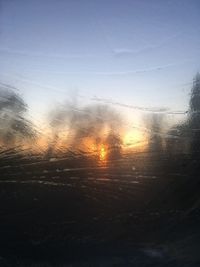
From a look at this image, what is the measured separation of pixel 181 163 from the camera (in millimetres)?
2260

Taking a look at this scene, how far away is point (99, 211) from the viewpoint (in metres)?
2.18

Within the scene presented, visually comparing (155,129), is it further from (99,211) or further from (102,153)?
(99,211)

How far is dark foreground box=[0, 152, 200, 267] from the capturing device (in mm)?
2066

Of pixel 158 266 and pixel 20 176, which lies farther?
pixel 158 266

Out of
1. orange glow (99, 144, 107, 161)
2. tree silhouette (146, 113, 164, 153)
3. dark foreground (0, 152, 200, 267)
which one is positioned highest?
tree silhouette (146, 113, 164, 153)

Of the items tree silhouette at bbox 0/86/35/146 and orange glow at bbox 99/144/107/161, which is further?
orange glow at bbox 99/144/107/161

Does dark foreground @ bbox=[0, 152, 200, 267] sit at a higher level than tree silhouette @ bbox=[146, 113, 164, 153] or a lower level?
lower

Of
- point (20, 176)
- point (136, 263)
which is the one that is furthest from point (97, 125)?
point (136, 263)

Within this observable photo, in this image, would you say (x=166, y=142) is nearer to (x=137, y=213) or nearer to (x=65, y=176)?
(x=137, y=213)

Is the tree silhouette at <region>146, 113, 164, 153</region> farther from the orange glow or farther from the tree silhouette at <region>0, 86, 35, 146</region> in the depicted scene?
the tree silhouette at <region>0, 86, 35, 146</region>

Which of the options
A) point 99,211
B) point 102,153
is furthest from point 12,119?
point 99,211

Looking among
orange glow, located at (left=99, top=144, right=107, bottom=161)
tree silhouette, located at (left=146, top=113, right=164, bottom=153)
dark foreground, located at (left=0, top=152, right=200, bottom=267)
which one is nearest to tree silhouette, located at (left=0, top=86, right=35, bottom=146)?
dark foreground, located at (left=0, top=152, right=200, bottom=267)

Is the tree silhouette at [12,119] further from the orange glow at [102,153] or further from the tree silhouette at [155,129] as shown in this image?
the tree silhouette at [155,129]

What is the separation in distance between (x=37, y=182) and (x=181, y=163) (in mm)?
802
